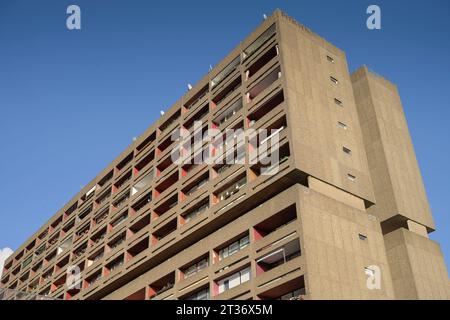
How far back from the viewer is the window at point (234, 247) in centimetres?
3697

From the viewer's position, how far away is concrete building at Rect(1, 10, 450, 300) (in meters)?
33.2

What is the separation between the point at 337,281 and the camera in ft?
101

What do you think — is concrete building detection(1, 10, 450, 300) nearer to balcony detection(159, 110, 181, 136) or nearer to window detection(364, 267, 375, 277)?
window detection(364, 267, 375, 277)

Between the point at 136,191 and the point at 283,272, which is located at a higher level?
the point at 136,191

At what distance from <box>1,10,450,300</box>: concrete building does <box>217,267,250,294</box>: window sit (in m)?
0.09

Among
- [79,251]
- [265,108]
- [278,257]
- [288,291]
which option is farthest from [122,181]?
[288,291]

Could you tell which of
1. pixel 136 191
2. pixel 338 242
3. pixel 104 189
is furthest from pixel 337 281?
pixel 104 189

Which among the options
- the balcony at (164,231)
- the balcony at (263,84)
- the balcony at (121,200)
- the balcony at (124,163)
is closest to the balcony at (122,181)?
the balcony at (124,163)

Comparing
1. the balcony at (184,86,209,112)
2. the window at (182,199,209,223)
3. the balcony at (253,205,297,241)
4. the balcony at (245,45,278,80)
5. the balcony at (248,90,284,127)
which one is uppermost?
the balcony at (184,86,209,112)

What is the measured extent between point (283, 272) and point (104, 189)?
3213 centimetres

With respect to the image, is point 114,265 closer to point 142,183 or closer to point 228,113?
point 142,183

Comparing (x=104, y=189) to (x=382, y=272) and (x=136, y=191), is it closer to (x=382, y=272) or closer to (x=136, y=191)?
(x=136, y=191)

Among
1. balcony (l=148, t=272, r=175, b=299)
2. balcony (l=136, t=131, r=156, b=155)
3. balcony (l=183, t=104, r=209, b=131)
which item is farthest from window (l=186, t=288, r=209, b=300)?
balcony (l=136, t=131, r=156, b=155)
